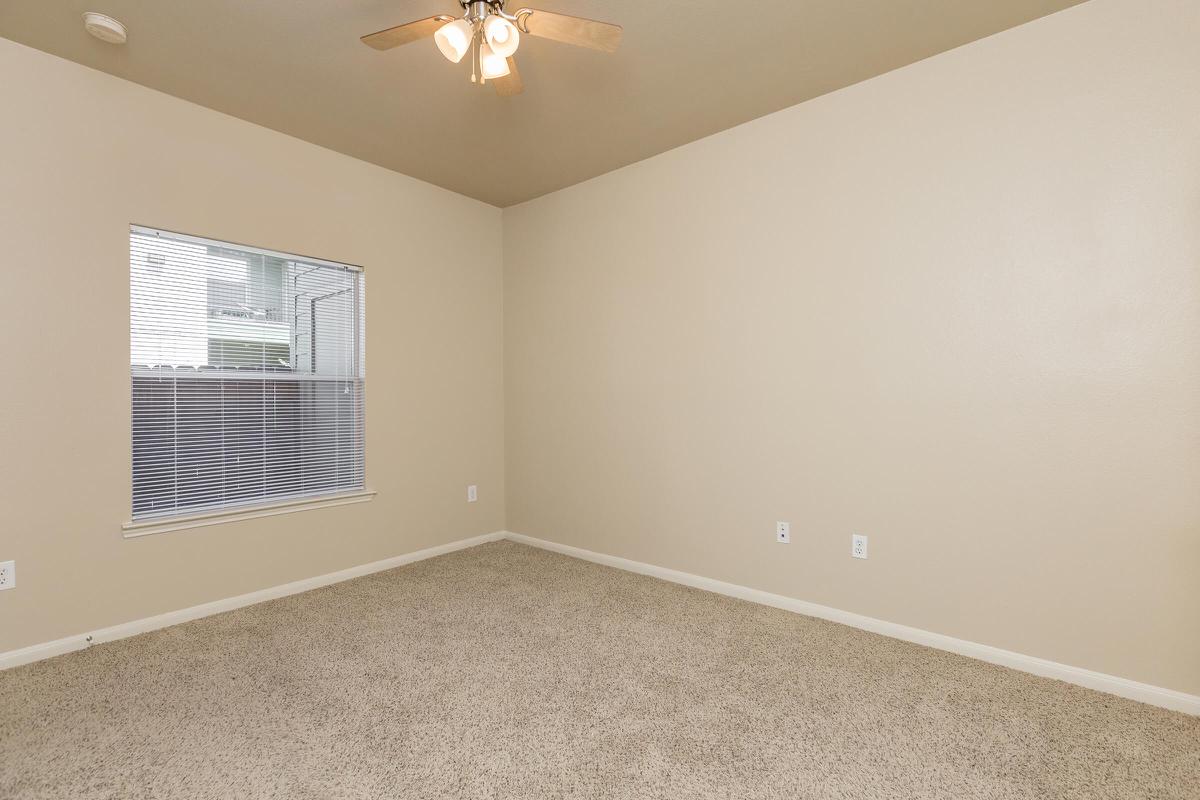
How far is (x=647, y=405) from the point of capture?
3.64 metres

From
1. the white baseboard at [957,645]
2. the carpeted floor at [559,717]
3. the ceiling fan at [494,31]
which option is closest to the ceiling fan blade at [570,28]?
the ceiling fan at [494,31]

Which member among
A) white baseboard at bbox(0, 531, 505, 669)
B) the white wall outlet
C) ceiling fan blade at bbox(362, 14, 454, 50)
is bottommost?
white baseboard at bbox(0, 531, 505, 669)

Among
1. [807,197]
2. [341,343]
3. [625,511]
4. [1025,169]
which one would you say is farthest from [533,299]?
[1025,169]

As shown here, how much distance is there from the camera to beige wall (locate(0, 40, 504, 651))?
2.44 m

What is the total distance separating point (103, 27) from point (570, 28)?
6.31 feet

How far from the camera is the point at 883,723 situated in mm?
1969

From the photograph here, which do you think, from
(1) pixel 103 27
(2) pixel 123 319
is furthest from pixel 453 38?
(2) pixel 123 319

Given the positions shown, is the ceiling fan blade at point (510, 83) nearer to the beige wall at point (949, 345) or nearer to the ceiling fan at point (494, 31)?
the ceiling fan at point (494, 31)

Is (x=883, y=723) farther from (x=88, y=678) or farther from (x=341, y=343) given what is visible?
(x=341, y=343)

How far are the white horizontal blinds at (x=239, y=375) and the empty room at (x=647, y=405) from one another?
2cm

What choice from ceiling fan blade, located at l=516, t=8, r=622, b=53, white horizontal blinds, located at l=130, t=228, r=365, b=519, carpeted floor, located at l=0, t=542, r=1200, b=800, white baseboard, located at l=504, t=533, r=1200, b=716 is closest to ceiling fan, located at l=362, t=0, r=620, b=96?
ceiling fan blade, located at l=516, t=8, r=622, b=53

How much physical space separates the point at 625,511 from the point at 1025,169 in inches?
106

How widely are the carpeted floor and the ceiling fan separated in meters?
2.25

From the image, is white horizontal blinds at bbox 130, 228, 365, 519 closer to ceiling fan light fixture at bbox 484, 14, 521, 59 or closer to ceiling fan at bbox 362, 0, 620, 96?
ceiling fan at bbox 362, 0, 620, 96
